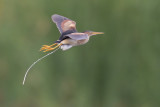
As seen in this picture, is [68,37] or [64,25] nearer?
[68,37]

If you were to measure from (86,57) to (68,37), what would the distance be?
6.64 ft

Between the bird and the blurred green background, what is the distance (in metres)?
1.67

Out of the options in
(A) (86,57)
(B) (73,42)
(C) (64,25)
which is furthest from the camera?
(A) (86,57)

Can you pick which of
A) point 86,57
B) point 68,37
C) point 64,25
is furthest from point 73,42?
point 86,57

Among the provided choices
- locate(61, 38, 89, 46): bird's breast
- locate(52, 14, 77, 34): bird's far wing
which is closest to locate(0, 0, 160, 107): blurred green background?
locate(52, 14, 77, 34): bird's far wing

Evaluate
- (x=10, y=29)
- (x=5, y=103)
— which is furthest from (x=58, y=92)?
(x=10, y=29)

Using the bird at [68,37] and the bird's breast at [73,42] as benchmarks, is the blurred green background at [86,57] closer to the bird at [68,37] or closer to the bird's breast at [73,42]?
the bird at [68,37]

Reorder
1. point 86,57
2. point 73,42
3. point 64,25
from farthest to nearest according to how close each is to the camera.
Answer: point 86,57 → point 64,25 → point 73,42

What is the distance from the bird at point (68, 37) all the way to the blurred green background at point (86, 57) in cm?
167

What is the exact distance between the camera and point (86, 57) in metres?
3.11

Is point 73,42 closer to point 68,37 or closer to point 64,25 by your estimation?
point 68,37

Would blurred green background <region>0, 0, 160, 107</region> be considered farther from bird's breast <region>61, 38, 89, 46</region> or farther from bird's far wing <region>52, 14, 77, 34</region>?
bird's breast <region>61, 38, 89, 46</region>

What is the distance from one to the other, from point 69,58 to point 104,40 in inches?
12.8

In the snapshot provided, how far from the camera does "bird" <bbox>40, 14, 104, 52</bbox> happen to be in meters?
1.02
